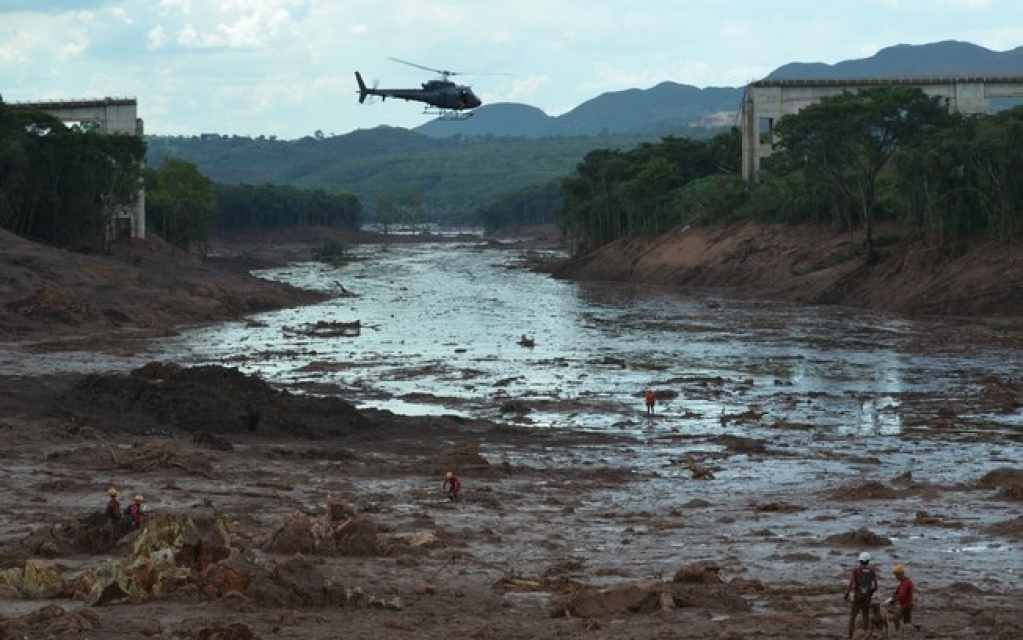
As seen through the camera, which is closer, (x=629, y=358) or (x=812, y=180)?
(x=629, y=358)

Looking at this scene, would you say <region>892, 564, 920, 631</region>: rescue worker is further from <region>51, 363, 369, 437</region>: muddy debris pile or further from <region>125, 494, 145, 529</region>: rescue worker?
<region>51, 363, 369, 437</region>: muddy debris pile

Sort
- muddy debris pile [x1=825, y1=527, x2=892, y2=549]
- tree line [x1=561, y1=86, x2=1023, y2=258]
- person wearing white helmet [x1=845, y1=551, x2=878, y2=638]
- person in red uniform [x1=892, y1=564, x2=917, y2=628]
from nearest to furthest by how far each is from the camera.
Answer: person wearing white helmet [x1=845, y1=551, x2=878, y2=638] → person in red uniform [x1=892, y1=564, x2=917, y2=628] → muddy debris pile [x1=825, y1=527, x2=892, y2=549] → tree line [x1=561, y1=86, x2=1023, y2=258]

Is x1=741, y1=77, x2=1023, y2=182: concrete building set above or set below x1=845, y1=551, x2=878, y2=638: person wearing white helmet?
above

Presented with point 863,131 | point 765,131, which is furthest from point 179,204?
point 863,131

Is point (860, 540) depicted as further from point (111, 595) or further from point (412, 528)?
point (111, 595)

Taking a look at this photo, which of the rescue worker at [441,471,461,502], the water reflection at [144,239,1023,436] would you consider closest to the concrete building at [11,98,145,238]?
the water reflection at [144,239,1023,436]

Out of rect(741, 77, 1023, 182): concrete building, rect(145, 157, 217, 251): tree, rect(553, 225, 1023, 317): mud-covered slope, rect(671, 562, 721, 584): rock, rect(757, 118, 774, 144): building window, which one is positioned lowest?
rect(671, 562, 721, 584): rock
